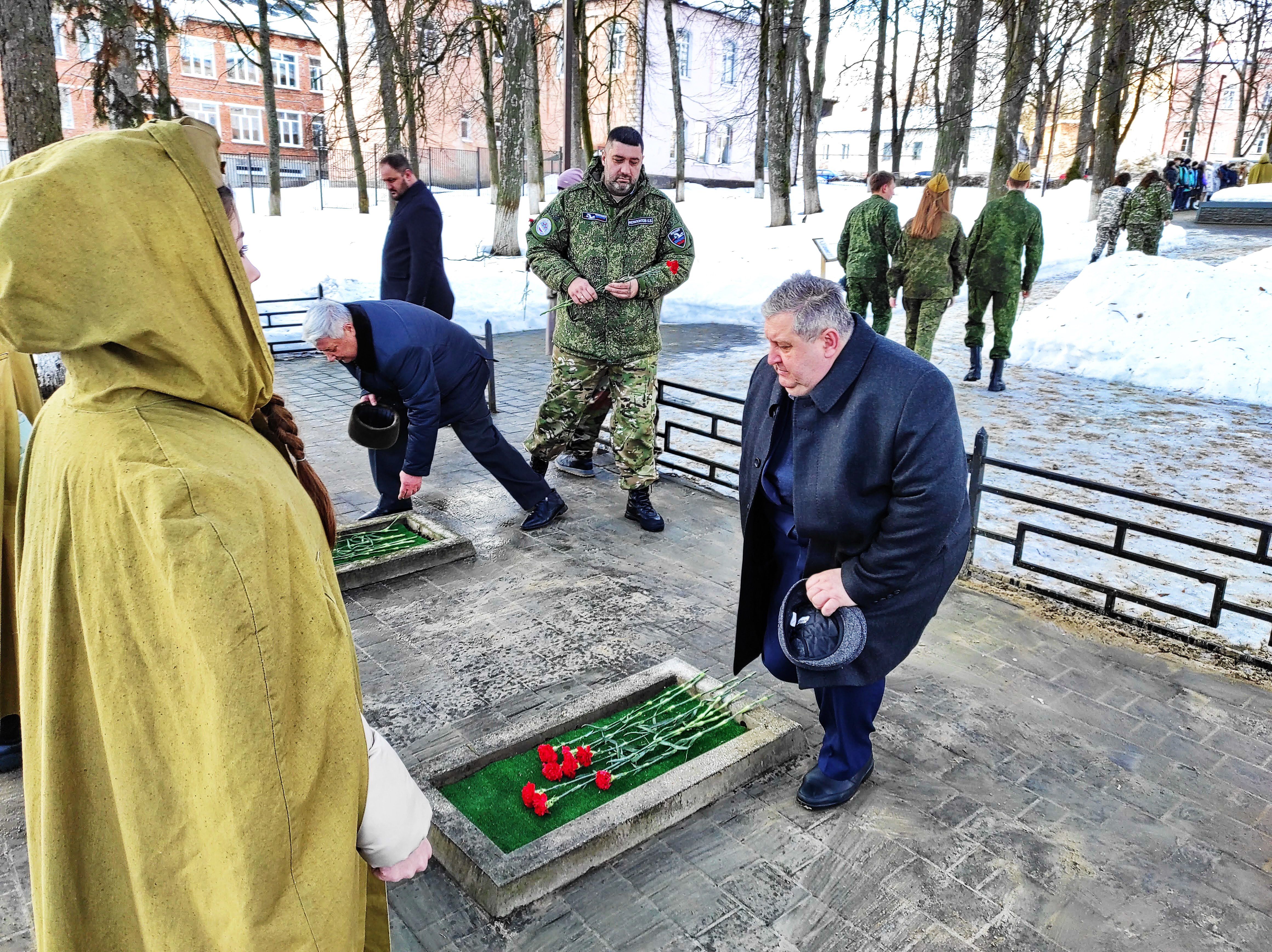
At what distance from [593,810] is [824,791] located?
838mm

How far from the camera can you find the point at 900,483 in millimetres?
2748

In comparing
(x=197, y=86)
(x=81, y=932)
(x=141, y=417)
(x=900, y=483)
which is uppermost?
(x=197, y=86)

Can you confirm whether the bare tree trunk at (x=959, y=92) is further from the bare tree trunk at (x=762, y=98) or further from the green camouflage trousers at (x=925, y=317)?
the bare tree trunk at (x=762, y=98)

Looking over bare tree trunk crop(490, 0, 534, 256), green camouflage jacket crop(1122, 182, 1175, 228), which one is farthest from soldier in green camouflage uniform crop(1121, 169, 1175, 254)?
bare tree trunk crop(490, 0, 534, 256)

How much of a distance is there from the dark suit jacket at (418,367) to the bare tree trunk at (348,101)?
58.4ft

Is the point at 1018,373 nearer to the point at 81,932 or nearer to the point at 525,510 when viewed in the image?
the point at 525,510

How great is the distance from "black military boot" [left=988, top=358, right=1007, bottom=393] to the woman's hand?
955 cm

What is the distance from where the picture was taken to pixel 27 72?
8.06 m

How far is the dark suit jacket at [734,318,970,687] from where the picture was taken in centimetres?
274

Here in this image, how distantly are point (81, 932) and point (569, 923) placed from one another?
154 centimetres

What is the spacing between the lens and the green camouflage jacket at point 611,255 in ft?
19.0

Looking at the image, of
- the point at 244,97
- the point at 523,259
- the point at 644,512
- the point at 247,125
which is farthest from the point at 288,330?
the point at 247,125

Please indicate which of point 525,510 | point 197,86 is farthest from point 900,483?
point 197,86

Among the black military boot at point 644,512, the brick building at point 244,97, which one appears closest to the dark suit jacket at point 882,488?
the black military boot at point 644,512
